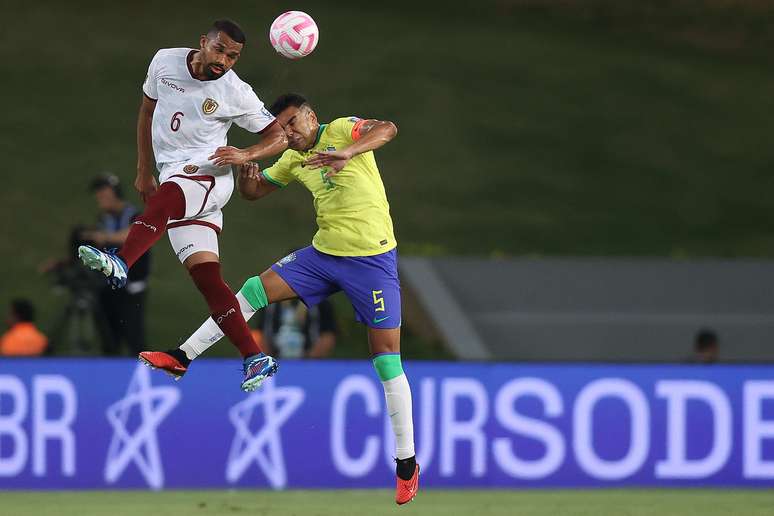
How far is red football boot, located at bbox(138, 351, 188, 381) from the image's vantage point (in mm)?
8789

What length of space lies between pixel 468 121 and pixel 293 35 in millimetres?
17276

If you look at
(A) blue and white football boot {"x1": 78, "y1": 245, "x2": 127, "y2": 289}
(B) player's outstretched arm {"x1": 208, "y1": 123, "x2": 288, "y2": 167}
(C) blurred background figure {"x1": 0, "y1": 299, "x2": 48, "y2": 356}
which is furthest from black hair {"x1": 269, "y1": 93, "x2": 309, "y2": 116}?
(C) blurred background figure {"x1": 0, "y1": 299, "x2": 48, "y2": 356}

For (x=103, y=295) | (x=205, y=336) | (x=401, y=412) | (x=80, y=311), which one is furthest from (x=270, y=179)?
(x=80, y=311)

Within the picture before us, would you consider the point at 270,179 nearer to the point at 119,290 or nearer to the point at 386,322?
the point at 386,322

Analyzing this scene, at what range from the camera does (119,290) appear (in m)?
13.5

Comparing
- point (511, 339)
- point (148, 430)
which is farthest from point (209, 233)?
point (511, 339)

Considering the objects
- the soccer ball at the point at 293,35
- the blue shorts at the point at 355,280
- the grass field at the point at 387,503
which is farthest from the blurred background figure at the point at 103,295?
the soccer ball at the point at 293,35

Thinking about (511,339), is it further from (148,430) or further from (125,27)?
(125,27)

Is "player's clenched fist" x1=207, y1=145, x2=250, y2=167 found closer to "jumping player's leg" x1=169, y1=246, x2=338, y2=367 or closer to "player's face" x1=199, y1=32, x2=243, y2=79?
"player's face" x1=199, y1=32, x2=243, y2=79

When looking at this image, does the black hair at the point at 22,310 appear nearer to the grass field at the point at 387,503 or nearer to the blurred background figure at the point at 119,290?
the blurred background figure at the point at 119,290

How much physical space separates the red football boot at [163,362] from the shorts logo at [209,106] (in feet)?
4.87

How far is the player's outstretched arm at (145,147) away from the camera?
882 centimetres

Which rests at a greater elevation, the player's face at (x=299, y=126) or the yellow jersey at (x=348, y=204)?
the player's face at (x=299, y=126)

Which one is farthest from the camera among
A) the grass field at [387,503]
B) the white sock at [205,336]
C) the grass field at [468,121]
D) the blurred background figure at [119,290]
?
the grass field at [468,121]
